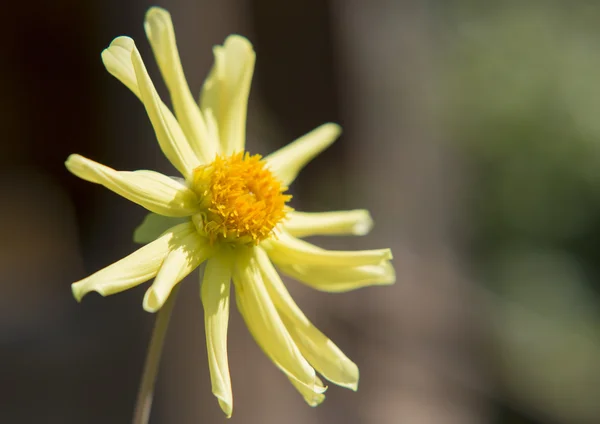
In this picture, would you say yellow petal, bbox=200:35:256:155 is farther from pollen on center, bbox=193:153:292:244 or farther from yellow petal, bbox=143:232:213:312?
yellow petal, bbox=143:232:213:312

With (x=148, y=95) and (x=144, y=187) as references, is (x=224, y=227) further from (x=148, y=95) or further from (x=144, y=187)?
(x=148, y=95)

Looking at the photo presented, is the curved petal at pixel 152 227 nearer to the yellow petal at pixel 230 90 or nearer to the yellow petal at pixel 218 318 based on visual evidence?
the yellow petal at pixel 218 318

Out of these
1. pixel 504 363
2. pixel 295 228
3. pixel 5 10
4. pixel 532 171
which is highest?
pixel 5 10

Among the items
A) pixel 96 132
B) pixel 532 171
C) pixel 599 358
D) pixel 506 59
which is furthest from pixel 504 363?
pixel 96 132

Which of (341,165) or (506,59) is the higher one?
(506,59)

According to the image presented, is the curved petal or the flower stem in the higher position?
the curved petal

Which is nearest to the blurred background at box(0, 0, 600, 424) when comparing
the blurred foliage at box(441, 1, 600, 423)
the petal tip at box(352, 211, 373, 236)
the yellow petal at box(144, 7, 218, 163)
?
the blurred foliage at box(441, 1, 600, 423)

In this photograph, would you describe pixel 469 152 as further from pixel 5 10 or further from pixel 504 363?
pixel 5 10
